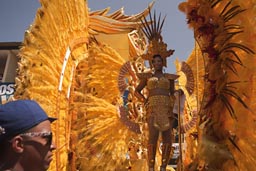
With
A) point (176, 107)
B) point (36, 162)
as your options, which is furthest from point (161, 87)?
point (36, 162)

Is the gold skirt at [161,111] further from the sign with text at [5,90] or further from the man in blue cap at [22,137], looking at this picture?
the sign with text at [5,90]

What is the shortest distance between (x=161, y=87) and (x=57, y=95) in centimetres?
124

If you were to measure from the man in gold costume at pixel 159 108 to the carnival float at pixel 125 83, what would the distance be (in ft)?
0.82

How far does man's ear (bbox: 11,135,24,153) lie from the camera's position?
1159 millimetres

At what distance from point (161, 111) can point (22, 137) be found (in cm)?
353

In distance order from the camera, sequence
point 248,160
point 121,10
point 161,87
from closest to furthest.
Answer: point 248,160 → point 161,87 → point 121,10

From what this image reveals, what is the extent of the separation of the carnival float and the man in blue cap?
175 centimetres

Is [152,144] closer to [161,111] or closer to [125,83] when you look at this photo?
[161,111]

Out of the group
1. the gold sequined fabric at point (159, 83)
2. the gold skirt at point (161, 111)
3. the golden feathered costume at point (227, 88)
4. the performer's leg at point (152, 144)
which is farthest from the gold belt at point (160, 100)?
the golden feathered costume at point (227, 88)

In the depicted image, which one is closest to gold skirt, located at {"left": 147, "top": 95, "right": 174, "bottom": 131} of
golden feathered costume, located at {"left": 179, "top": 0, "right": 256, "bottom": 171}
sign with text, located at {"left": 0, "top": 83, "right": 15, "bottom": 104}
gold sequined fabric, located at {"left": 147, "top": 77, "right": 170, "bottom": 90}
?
gold sequined fabric, located at {"left": 147, "top": 77, "right": 170, "bottom": 90}

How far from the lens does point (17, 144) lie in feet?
3.81

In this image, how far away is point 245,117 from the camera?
8.80 feet

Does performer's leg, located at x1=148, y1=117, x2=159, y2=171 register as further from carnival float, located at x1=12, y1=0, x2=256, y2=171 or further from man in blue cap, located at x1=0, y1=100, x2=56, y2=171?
man in blue cap, located at x1=0, y1=100, x2=56, y2=171

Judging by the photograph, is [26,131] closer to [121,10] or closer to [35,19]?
[35,19]
